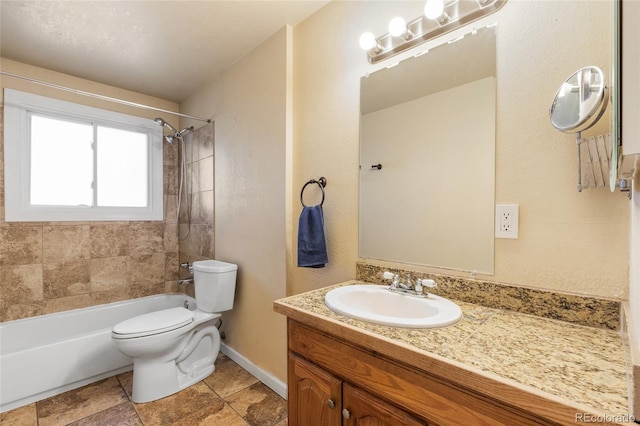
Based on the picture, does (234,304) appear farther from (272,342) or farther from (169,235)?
(169,235)

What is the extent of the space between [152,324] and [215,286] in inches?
17.5

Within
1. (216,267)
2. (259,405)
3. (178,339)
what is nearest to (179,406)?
(178,339)

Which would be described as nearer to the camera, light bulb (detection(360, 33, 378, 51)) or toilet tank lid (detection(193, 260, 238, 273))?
light bulb (detection(360, 33, 378, 51))

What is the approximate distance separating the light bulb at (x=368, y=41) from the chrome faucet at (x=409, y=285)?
1065 millimetres

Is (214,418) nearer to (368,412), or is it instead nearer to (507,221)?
(368,412)

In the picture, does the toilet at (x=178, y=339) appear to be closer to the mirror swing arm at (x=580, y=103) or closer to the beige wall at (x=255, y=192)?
the beige wall at (x=255, y=192)

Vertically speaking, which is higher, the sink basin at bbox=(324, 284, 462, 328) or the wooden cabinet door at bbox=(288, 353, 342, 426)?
the sink basin at bbox=(324, 284, 462, 328)

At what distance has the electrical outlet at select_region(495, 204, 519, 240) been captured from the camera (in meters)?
1.01

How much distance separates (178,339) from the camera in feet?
6.25

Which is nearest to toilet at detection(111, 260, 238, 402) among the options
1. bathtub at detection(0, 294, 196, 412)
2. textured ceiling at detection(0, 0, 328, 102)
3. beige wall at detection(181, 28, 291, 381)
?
beige wall at detection(181, 28, 291, 381)

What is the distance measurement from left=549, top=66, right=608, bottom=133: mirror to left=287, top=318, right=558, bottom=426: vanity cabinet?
0.75 metres

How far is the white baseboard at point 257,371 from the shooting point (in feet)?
6.10

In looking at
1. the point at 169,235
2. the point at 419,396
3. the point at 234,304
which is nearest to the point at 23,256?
the point at 169,235

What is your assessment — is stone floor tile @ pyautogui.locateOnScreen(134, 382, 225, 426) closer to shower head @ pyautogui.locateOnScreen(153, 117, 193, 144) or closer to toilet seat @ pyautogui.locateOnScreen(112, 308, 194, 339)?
toilet seat @ pyautogui.locateOnScreen(112, 308, 194, 339)
